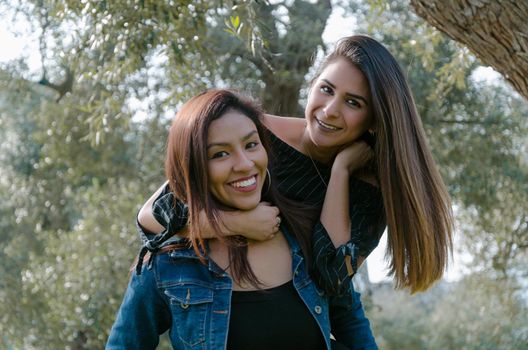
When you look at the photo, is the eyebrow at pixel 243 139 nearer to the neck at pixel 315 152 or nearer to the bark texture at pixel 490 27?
the neck at pixel 315 152

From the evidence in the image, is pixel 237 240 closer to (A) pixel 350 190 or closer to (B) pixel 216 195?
(B) pixel 216 195

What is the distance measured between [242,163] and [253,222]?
0.23 metres

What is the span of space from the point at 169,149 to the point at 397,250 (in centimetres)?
86

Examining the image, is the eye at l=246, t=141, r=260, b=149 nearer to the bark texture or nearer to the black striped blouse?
the black striped blouse

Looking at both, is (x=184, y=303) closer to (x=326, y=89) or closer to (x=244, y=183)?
(x=244, y=183)

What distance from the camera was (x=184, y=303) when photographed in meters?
2.94

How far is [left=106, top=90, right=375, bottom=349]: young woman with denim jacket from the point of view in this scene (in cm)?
289

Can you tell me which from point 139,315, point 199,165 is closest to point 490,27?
point 199,165

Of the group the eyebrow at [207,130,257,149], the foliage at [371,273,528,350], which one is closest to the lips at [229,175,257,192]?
the eyebrow at [207,130,257,149]

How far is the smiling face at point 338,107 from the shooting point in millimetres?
3236

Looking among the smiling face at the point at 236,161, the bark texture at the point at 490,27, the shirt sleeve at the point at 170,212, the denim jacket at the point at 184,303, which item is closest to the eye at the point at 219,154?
the smiling face at the point at 236,161

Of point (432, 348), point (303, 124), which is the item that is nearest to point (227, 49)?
point (303, 124)

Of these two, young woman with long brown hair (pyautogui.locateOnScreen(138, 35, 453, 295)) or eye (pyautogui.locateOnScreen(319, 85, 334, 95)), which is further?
eye (pyautogui.locateOnScreen(319, 85, 334, 95))

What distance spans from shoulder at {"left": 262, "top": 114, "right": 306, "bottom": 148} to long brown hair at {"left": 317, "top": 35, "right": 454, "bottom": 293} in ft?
1.15
